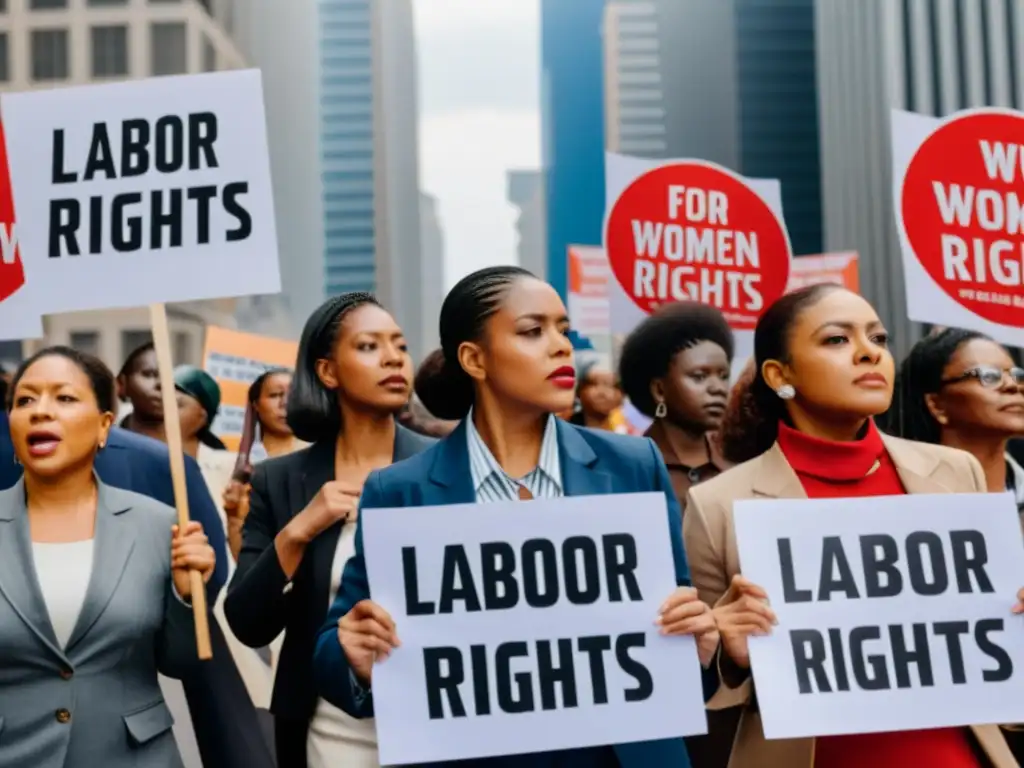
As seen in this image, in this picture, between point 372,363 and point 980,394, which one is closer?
point 372,363

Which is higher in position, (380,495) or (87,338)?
(380,495)

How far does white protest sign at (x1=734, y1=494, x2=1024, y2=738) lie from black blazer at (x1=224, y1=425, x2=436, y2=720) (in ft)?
4.12

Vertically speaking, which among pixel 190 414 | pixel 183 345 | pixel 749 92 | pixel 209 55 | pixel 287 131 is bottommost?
pixel 183 345

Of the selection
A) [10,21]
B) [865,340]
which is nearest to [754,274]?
[865,340]

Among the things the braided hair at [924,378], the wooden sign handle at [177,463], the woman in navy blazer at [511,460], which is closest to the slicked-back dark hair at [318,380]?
the wooden sign handle at [177,463]

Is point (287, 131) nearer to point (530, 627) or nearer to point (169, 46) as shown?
point (169, 46)

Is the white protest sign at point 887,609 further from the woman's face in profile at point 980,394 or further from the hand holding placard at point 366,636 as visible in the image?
the woman's face in profile at point 980,394

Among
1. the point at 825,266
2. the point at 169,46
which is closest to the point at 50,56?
the point at 169,46

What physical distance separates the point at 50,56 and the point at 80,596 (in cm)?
5963

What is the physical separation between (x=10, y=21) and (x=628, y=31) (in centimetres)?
13752

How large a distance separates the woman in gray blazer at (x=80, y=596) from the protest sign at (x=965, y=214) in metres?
2.49

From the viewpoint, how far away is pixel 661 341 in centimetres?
593

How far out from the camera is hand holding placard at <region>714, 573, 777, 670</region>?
10.3 feet

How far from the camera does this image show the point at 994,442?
4.61m
